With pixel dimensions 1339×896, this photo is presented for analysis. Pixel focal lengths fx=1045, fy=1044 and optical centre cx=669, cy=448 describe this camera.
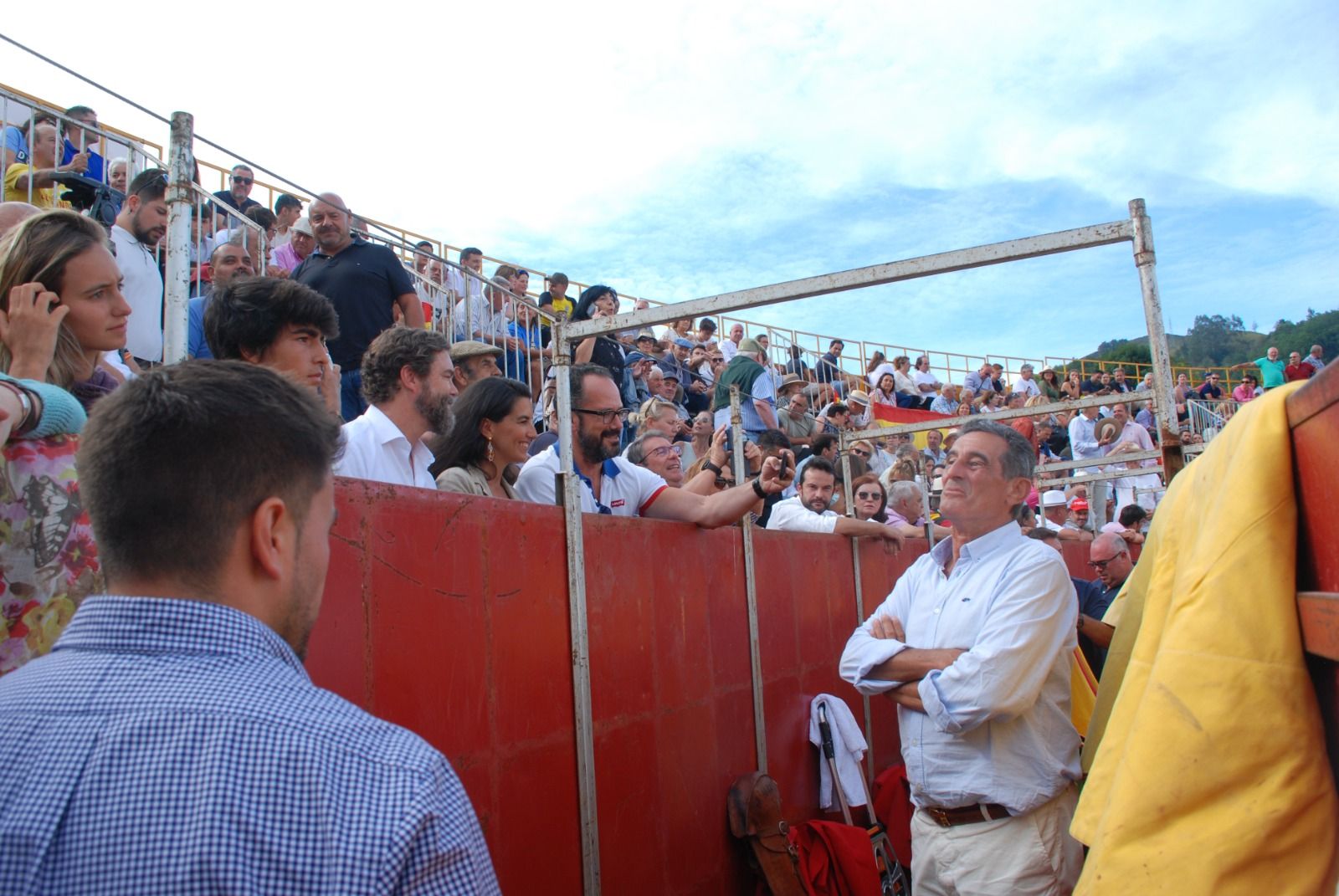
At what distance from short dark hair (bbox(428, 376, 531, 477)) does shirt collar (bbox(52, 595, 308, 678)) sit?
289cm

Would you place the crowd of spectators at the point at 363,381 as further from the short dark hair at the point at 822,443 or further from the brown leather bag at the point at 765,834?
the brown leather bag at the point at 765,834

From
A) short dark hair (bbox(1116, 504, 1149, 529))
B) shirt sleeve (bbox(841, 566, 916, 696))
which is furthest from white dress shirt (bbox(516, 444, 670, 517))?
short dark hair (bbox(1116, 504, 1149, 529))

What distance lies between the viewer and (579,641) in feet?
11.5

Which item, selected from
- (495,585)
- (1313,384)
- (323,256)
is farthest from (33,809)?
(323,256)

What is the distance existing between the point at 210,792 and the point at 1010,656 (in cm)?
286

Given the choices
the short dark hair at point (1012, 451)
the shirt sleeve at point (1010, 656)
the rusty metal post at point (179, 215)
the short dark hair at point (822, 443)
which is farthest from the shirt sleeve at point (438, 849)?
the short dark hair at point (822, 443)

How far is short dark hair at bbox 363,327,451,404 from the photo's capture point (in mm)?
3824

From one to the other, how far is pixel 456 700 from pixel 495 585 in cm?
40

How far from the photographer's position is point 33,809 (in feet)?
3.51

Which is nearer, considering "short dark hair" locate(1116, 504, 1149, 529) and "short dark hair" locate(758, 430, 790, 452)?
"short dark hair" locate(758, 430, 790, 452)

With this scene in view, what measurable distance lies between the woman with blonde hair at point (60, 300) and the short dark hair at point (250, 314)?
0.59 meters

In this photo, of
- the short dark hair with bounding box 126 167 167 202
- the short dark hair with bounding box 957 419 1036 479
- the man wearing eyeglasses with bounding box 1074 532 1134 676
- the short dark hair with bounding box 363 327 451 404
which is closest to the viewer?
the short dark hair with bounding box 363 327 451 404

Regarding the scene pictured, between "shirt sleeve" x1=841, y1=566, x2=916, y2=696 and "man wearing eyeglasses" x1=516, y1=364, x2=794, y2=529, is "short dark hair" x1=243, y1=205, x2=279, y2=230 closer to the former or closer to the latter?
"man wearing eyeglasses" x1=516, y1=364, x2=794, y2=529

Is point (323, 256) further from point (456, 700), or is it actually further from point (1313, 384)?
point (1313, 384)
